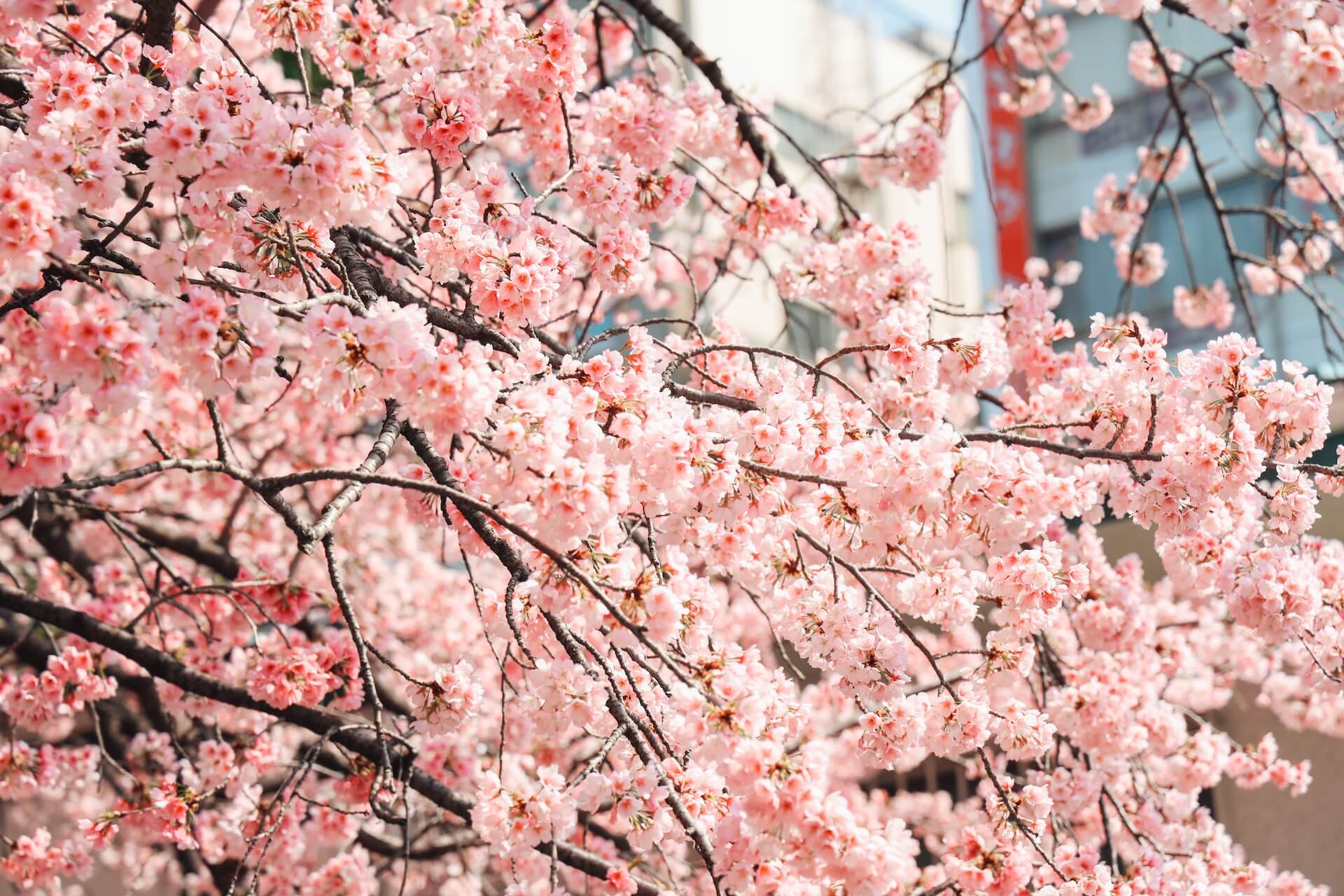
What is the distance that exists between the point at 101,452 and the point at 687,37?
3671mm

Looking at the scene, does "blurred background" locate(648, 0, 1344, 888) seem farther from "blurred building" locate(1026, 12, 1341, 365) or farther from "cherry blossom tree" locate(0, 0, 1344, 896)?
"cherry blossom tree" locate(0, 0, 1344, 896)

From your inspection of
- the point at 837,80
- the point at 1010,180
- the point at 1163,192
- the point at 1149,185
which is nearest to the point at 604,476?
the point at 1149,185

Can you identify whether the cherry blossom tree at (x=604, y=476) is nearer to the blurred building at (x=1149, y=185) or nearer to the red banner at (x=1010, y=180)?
the blurred building at (x=1149, y=185)

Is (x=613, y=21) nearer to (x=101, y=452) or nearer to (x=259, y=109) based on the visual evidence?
(x=101, y=452)

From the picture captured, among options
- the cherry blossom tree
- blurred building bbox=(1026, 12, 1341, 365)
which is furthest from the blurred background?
the cherry blossom tree

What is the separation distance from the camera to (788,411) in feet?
6.83

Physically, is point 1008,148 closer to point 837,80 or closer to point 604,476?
point 837,80

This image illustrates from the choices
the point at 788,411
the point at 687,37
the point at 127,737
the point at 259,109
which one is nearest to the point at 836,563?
the point at 788,411

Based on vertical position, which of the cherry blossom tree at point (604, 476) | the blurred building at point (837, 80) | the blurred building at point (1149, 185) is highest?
the blurred building at point (837, 80)

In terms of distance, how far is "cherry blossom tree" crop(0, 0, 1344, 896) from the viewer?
1.72 meters

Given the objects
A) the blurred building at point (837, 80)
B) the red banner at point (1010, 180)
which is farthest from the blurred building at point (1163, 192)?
the blurred building at point (837, 80)

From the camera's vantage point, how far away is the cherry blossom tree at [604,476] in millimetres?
1718

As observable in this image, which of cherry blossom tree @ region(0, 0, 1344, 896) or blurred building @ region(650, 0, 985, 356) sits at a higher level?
blurred building @ region(650, 0, 985, 356)

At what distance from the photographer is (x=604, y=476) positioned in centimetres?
174
